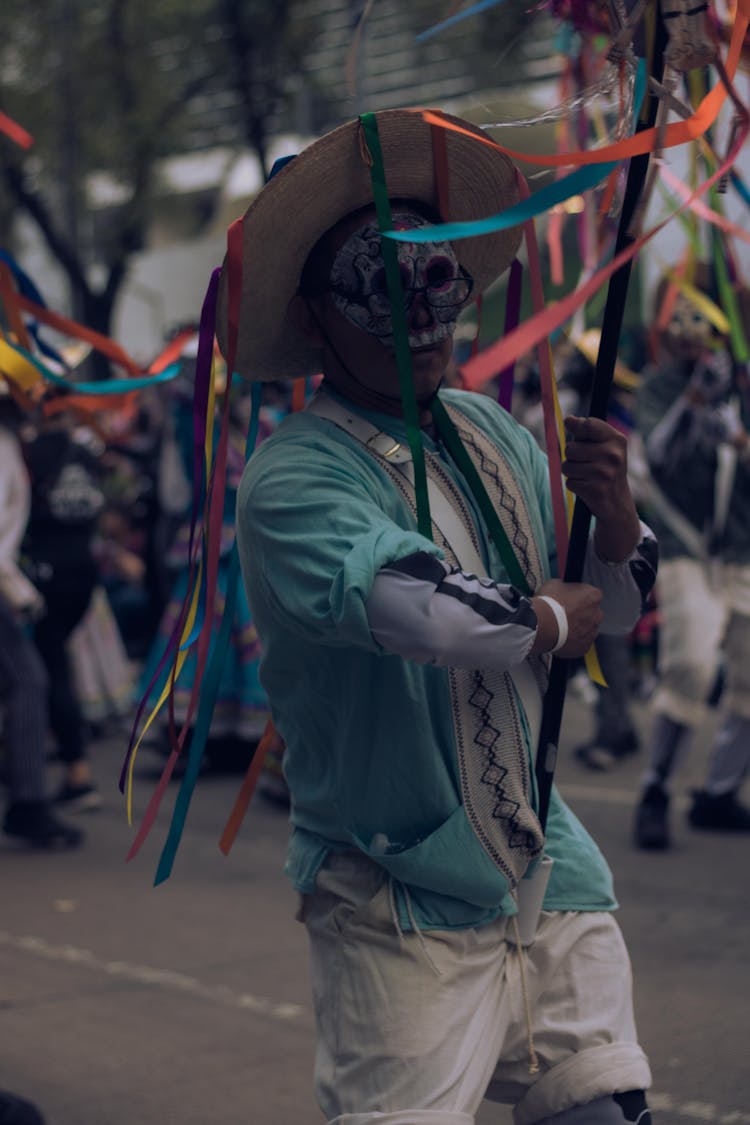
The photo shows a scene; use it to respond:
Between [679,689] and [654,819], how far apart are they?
1.60 feet

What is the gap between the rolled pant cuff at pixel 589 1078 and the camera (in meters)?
2.59

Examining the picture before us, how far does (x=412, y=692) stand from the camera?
101 inches

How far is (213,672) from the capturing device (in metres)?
3.02

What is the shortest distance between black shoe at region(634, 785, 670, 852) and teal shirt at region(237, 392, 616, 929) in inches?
159

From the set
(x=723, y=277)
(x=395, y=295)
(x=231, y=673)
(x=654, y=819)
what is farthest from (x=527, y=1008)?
(x=231, y=673)

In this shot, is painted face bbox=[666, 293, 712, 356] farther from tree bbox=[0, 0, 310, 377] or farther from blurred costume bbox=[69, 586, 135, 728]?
tree bbox=[0, 0, 310, 377]

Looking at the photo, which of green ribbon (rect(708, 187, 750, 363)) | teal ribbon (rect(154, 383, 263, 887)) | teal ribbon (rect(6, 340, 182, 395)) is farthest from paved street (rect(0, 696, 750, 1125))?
green ribbon (rect(708, 187, 750, 363))

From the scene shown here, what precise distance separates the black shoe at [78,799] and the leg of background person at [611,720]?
7.72ft

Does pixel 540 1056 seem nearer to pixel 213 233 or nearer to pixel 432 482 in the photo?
pixel 432 482

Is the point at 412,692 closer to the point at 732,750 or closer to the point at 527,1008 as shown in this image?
the point at 527,1008

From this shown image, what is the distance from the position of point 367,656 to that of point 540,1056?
2.11 feet

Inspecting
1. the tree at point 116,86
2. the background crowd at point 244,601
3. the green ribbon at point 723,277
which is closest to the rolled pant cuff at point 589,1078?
the background crowd at point 244,601

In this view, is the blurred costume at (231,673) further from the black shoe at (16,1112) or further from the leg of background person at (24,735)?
the black shoe at (16,1112)


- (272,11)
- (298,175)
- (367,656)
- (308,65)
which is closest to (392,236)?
(298,175)
